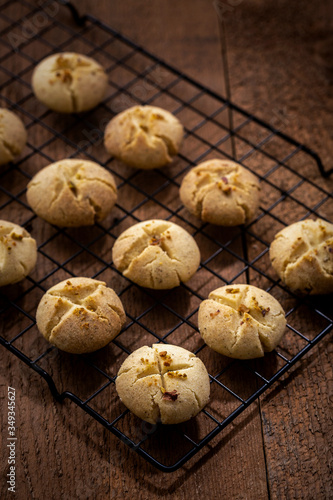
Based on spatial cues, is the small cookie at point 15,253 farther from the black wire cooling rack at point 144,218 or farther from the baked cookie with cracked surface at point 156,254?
the baked cookie with cracked surface at point 156,254

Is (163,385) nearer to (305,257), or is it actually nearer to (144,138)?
(305,257)

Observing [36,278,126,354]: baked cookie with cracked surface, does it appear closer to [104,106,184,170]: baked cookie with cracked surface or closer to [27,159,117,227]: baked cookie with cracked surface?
[27,159,117,227]: baked cookie with cracked surface

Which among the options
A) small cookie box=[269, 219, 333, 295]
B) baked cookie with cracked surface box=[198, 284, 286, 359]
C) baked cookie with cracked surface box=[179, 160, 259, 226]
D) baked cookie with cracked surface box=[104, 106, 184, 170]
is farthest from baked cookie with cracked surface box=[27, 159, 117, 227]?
small cookie box=[269, 219, 333, 295]

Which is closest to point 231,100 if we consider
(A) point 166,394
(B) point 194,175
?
(B) point 194,175

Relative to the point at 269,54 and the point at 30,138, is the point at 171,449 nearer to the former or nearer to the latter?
the point at 30,138

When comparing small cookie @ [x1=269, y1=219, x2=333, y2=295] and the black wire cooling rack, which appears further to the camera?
small cookie @ [x1=269, y1=219, x2=333, y2=295]

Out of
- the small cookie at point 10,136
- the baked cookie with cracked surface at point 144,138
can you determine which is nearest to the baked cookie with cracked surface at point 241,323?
the baked cookie with cracked surface at point 144,138
